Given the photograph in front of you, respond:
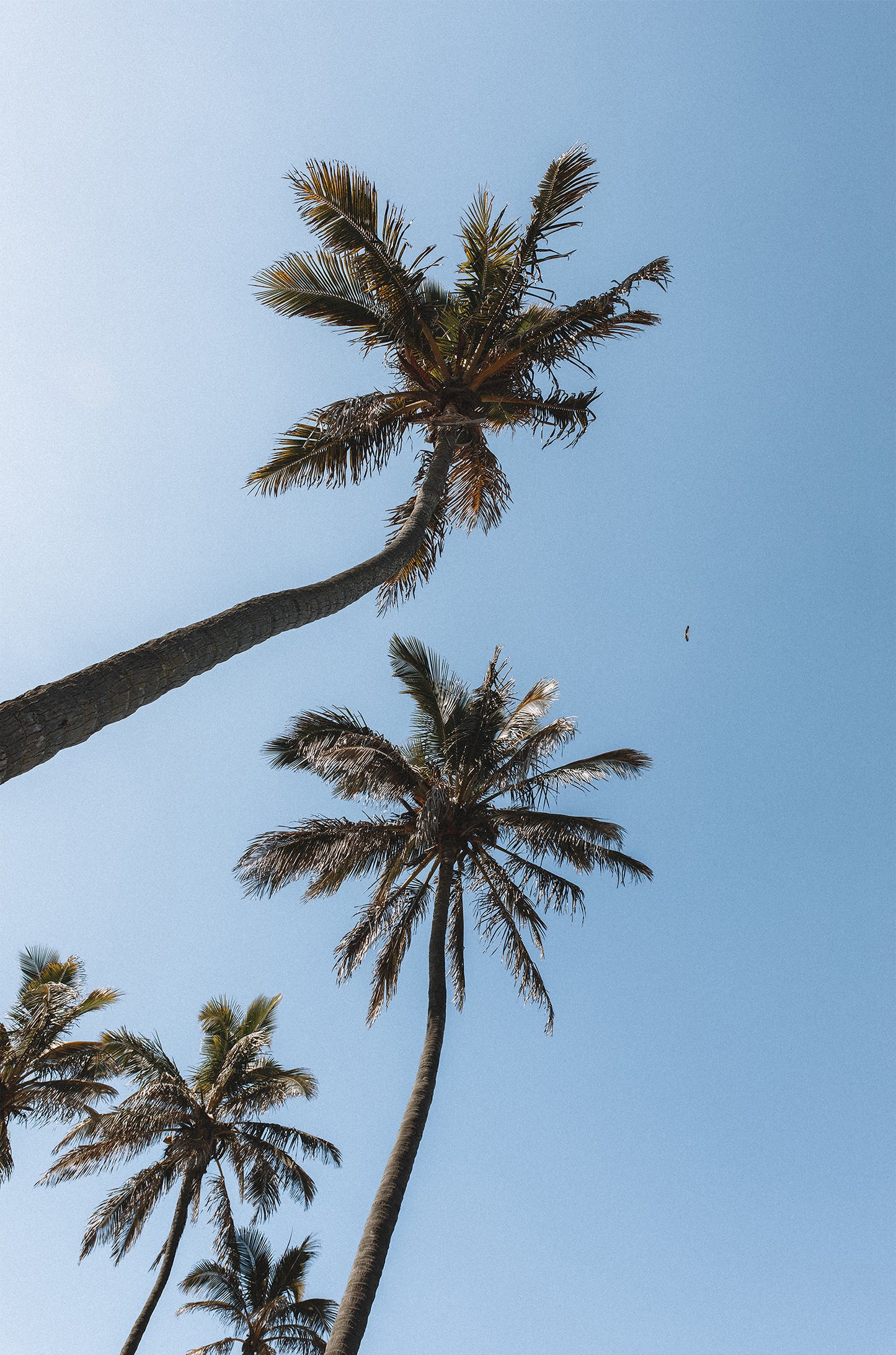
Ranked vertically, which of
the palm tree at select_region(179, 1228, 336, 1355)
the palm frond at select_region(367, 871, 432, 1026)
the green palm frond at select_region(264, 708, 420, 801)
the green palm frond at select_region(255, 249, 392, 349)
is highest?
the green palm frond at select_region(255, 249, 392, 349)

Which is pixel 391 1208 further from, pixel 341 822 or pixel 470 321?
pixel 470 321

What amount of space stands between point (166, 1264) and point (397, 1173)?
417 inches

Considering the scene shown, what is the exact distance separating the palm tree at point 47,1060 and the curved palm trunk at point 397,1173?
32.7 feet

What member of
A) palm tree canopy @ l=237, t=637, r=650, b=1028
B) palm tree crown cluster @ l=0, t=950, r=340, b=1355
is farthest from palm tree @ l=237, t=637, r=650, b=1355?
palm tree crown cluster @ l=0, t=950, r=340, b=1355

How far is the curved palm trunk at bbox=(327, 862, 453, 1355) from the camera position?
292 inches

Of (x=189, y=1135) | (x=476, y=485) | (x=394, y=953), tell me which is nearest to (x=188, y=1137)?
(x=189, y=1135)

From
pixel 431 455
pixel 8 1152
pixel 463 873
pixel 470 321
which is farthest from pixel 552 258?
pixel 8 1152

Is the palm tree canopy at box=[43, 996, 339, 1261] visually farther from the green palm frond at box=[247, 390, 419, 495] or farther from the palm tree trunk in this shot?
the green palm frond at box=[247, 390, 419, 495]

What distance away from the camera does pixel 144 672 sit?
464 centimetres

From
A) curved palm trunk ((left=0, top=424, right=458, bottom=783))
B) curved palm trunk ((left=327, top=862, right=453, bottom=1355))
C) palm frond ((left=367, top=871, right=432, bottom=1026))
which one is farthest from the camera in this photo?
palm frond ((left=367, top=871, right=432, bottom=1026))

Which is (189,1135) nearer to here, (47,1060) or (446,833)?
(47,1060)

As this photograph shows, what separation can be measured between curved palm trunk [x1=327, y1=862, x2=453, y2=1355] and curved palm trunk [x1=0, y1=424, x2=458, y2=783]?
247 inches

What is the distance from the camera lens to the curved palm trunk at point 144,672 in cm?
379

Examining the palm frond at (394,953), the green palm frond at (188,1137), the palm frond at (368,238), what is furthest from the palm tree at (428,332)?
the green palm frond at (188,1137)
